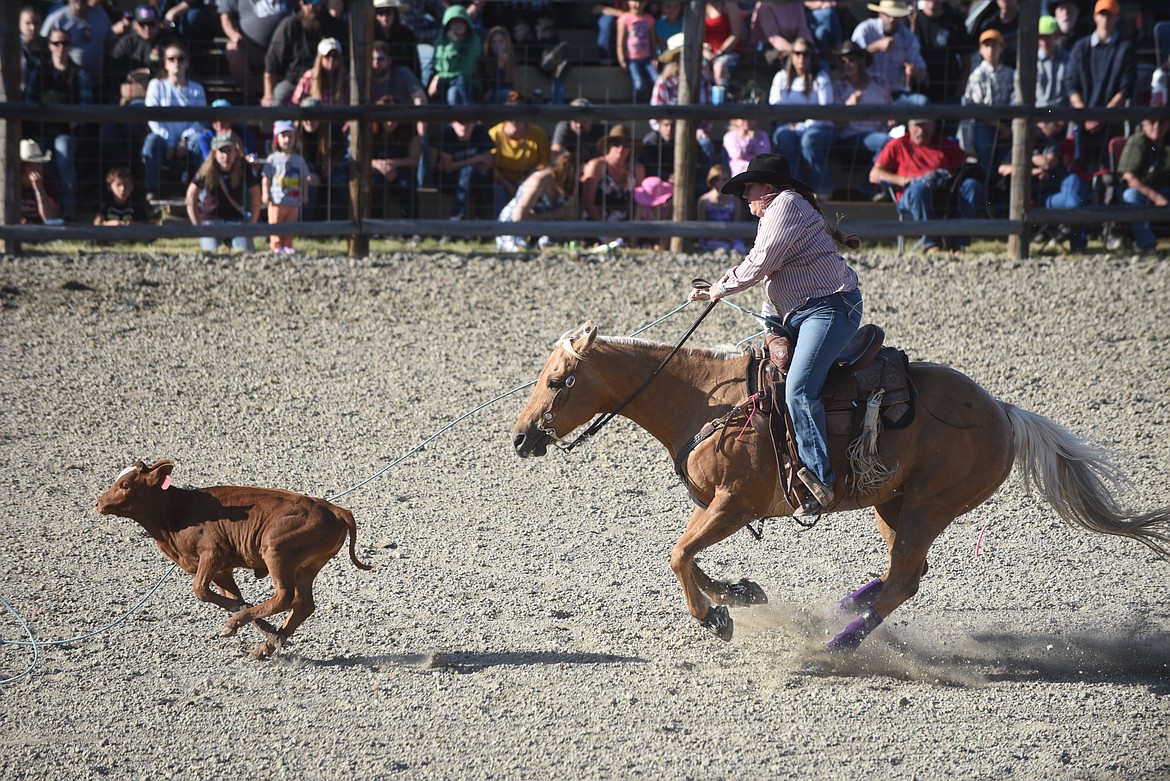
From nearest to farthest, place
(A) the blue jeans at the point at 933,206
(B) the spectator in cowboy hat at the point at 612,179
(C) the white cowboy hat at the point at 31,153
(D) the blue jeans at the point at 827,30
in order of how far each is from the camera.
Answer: (C) the white cowboy hat at the point at 31,153, (A) the blue jeans at the point at 933,206, (B) the spectator in cowboy hat at the point at 612,179, (D) the blue jeans at the point at 827,30

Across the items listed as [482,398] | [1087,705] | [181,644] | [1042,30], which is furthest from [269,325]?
[1042,30]

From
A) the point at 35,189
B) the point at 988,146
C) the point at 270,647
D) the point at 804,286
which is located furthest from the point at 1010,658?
the point at 35,189

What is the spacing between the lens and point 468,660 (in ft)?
18.9

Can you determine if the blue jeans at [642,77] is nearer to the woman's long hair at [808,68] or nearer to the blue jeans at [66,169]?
the woman's long hair at [808,68]

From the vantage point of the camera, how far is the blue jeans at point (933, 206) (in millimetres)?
11977

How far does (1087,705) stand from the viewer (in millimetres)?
5336

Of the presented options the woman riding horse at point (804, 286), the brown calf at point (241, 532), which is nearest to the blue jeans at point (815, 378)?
the woman riding horse at point (804, 286)

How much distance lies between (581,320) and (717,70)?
3760 mm

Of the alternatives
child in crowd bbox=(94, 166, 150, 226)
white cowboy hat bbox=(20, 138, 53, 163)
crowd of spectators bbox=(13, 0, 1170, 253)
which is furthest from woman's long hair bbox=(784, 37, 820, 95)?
white cowboy hat bbox=(20, 138, 53, 163)

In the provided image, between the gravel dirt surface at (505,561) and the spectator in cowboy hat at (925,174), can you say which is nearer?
the gravel dirt surface at (505,561)

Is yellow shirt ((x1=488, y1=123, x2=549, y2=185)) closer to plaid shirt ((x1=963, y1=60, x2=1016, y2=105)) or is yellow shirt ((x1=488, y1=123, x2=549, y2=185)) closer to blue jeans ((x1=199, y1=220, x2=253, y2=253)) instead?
blue jeans ((x1=199, y1=220, x2=253, y2=253))

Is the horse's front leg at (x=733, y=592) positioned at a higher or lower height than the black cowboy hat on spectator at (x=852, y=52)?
lower

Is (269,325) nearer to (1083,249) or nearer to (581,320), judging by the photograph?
(581,320)

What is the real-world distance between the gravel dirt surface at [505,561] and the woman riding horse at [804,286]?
3.46ft
